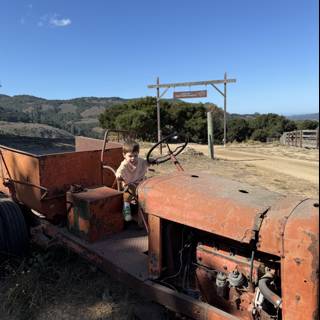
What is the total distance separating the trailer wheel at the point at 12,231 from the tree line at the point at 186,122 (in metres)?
24.2

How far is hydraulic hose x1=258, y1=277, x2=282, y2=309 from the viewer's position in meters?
2.27

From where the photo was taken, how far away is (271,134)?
34.5 meters

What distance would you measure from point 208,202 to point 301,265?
2.37 feet

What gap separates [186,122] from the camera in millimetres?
33344

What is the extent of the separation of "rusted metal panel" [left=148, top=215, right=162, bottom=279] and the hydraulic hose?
85cm

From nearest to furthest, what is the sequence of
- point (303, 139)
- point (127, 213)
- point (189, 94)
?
1. point (127, 213)
2. point (189, 94)
3. point (303, 139)

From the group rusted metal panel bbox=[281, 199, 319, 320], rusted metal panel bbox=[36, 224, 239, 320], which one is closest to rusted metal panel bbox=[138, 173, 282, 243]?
rusted metal panel bbox=[281, 199, 319, 320]

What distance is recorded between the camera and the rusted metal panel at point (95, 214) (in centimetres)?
362

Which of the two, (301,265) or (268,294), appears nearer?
(301,265)

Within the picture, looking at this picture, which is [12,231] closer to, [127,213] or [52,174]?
[52,174]

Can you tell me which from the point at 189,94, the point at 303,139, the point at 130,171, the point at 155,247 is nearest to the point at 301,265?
the point at 155,247

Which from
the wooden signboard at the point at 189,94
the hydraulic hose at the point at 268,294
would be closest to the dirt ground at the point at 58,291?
the hydraulic hose at the point at 268,294

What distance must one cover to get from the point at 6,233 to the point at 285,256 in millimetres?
2831

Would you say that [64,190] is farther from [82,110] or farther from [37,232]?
[82,110]
